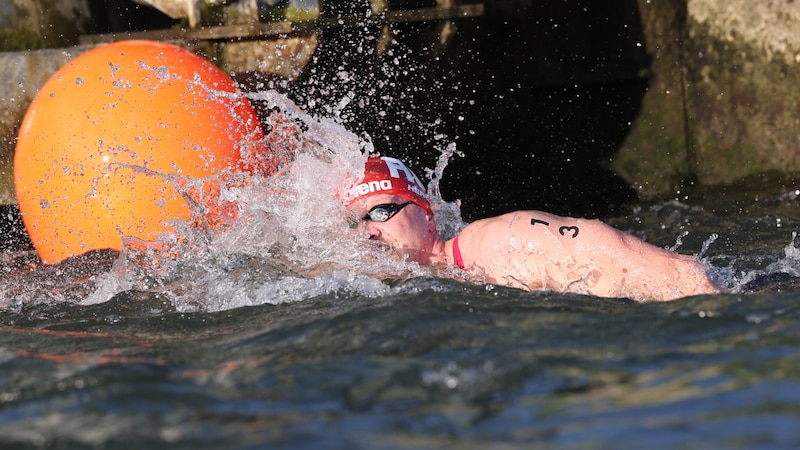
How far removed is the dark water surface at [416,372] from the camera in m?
2.89

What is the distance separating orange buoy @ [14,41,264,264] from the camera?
5.55 m

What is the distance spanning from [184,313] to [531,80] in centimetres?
442

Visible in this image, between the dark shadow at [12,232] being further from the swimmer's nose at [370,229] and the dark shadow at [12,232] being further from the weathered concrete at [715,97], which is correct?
the weathered concrete at [715,97]

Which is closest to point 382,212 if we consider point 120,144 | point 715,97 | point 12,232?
point 120,144

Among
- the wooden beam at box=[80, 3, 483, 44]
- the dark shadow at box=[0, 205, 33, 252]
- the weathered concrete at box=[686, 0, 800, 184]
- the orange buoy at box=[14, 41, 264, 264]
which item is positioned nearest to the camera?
the orange buoy at box=[14, 41, 264, 264]

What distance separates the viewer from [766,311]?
3994mm

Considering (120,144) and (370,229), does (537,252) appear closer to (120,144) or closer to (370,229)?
(370,229)

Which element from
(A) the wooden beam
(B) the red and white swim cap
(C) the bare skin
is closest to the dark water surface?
(C) the bare skin

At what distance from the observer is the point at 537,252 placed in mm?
4871

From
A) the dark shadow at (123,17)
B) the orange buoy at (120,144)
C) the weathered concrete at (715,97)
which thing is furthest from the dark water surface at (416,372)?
the dark shadow at (123,17)

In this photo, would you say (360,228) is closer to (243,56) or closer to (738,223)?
(243,56)

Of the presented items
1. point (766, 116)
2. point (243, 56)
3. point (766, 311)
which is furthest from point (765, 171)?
point (766, 311)

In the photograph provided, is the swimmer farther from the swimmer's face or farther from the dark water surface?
the dark water surface

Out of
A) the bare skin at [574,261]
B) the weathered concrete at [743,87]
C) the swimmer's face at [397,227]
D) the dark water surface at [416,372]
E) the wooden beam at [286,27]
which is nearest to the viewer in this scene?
the dark water surface at [416,372]
